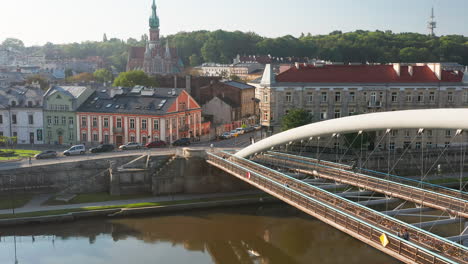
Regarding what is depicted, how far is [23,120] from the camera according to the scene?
51125 millimetres

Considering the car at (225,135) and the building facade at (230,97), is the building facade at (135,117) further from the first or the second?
the building facade at (230,97)

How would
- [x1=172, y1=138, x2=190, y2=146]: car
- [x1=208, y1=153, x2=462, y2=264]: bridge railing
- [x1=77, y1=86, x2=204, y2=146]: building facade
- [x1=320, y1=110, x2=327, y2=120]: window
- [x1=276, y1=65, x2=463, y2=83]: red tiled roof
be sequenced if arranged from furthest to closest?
1. [x1=276, y1=65, x2=463, y2=83]: red tiled roof
2. [x1=320, y1=110, x2=327, y2=120]: window
3. [x1=77, y1=86, x2=204, y2=146]: building facade
4. [x1=172, y1=138, x2=190, y2=146]: car
5. [x1=208, y1=153, x2=462, y2=264]: bridge railing

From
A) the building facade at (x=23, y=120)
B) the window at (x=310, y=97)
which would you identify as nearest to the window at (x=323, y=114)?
the window at (x=310, y=97)

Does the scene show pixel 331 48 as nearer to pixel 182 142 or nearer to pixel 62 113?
pixel 182 142

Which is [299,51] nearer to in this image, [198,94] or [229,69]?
[229,69]

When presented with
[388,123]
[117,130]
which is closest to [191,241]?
[388,123]

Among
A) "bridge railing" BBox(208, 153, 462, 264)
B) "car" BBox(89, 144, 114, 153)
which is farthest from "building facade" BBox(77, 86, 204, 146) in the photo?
"bridge railing" BBox(208, 153, 462, 264)

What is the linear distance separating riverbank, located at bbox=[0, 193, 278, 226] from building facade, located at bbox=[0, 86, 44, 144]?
1814cm

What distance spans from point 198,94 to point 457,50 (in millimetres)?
78458

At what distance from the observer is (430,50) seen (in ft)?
409

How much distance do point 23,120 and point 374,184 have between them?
34.8m

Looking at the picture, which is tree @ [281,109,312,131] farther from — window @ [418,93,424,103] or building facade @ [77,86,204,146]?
window @ [418,93,424,103]

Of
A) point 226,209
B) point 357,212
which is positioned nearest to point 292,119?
point 226,209

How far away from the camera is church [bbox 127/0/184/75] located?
120562 millimetres
